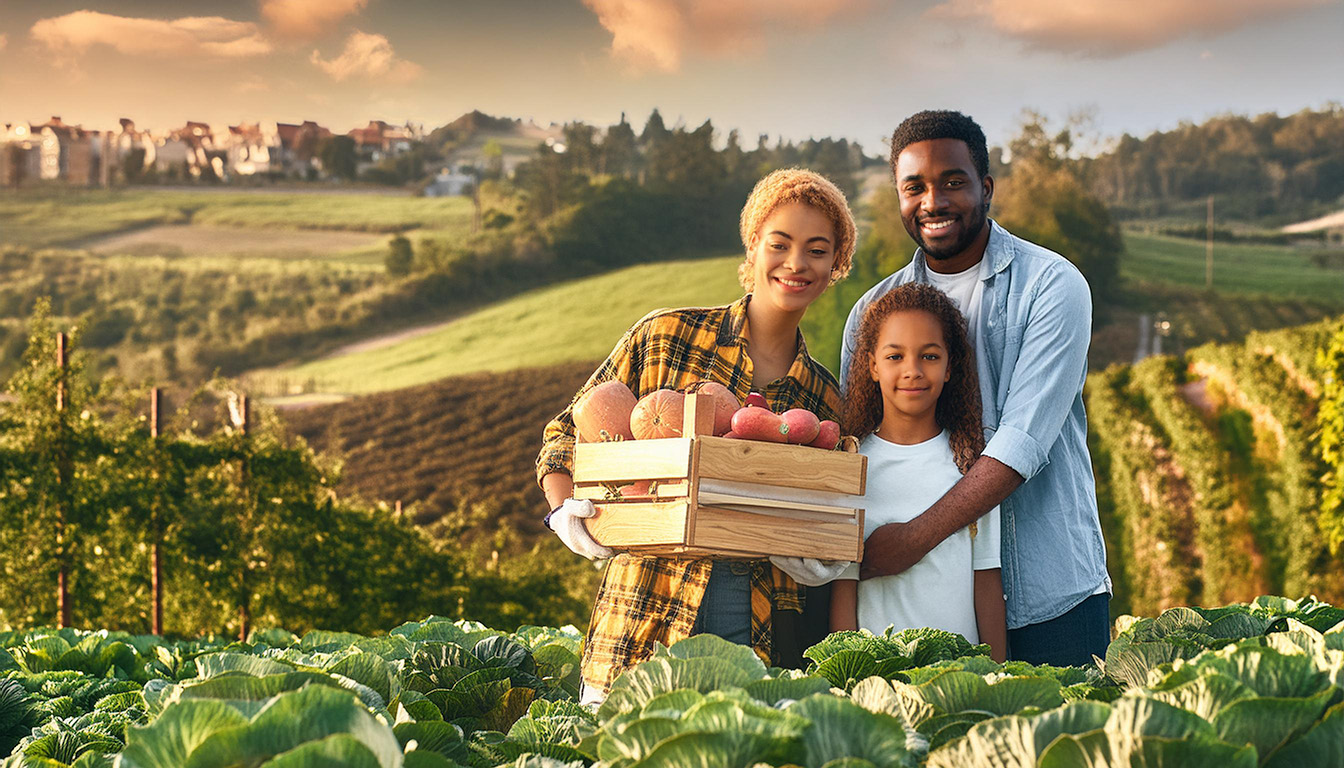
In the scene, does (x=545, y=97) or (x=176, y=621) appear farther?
(x=545, y=97)

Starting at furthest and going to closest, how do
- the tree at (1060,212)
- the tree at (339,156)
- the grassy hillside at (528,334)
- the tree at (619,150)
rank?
the tree at (339,156), the tree at (619,150), the grassy hillside at (528,334), the tree at (1060,212)

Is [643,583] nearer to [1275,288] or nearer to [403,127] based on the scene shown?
[1275,288]

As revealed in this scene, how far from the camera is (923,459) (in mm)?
2422

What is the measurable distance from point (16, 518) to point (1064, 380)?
1058 centimetres

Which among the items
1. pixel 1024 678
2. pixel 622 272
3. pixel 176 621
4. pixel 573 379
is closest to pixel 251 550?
pixel 176 621

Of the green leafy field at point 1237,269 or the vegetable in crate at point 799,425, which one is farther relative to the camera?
the green leafy field at point 1237,269

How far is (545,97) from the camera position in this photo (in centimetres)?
3750

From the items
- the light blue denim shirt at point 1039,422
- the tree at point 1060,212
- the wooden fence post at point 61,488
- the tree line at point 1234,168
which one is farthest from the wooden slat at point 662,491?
the tree line at point 1234,168

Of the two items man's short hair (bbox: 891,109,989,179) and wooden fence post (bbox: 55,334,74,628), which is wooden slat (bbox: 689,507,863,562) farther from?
wooden fence post (bbox: 55,334,74,628)

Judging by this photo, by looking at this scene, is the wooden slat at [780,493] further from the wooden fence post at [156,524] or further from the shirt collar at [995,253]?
the wooden fence post at [156,524]

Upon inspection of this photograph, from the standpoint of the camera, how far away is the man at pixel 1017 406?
2.30m

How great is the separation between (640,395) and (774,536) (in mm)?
592

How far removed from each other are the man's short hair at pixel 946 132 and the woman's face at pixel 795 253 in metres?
0.29

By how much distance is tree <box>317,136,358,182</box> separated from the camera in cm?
3869
